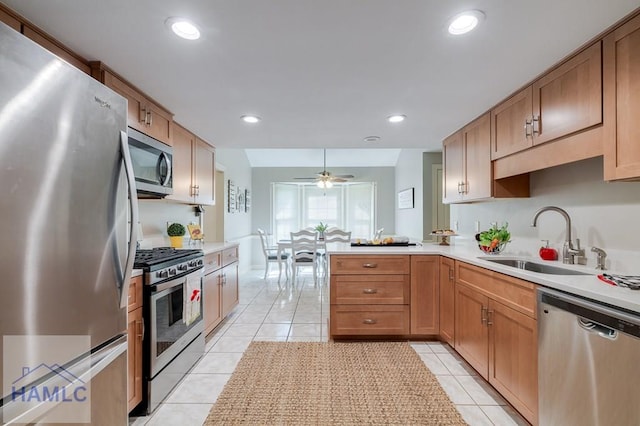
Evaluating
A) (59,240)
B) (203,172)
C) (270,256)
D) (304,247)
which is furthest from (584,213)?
(270,256)

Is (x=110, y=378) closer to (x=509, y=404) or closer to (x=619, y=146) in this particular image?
(x=509, y=404)

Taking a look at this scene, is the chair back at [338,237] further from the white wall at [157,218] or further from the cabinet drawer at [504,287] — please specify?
the cabinet drawer at [504,287]

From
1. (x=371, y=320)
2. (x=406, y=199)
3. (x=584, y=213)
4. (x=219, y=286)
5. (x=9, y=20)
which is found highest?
(x=9, y=20)

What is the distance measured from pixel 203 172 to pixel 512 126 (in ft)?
9.88

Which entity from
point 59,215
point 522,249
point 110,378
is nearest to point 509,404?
point 522,249

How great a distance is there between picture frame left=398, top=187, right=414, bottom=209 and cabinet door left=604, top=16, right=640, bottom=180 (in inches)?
163

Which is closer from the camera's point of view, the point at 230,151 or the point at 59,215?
the point at 59,215

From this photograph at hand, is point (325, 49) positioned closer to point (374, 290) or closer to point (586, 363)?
point (586, 363)

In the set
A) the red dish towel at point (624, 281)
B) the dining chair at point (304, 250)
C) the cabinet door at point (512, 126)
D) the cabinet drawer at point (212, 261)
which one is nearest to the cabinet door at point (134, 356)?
the cabinet drawer at point (212, 261)

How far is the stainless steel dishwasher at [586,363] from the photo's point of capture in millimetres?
1088

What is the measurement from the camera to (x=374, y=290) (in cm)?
274

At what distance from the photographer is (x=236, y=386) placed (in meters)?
2.04

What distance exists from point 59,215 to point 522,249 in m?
3.04

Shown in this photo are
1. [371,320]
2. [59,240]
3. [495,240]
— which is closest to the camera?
[59,240]
